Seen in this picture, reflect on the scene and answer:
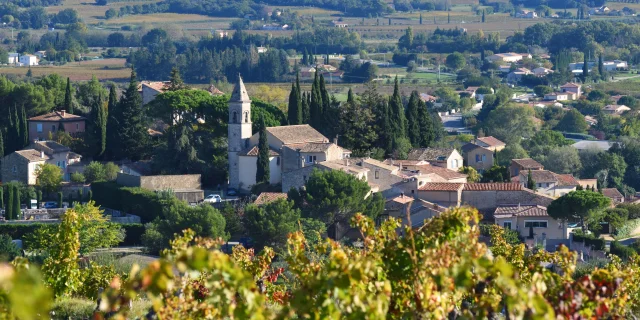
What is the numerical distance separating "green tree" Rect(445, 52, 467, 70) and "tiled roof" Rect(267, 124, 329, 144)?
253 feet

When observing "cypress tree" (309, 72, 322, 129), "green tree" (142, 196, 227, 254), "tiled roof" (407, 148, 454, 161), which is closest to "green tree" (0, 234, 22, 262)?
"green tree" (142, 196, 227, 254)

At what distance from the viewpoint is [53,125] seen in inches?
2124

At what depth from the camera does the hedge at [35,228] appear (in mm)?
41781

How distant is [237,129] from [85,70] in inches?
2713

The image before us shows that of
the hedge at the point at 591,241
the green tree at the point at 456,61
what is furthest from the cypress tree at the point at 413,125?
the green tree at the point at 456,61

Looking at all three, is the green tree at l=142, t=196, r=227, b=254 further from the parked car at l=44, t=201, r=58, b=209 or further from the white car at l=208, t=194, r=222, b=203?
the parked car at l=44, t=201, r=58, b=209

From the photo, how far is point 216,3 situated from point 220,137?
472 feet

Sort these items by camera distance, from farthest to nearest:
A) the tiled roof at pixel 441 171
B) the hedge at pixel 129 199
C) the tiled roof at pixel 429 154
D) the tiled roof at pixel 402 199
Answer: the tiled roof at pixel 429 154
the tiled roof at pixel 441 171
the hedge at pixel 129 199
the tiled roof at pixel 402 199

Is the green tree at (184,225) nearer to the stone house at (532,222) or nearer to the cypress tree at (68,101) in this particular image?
the stone house at (532,222)

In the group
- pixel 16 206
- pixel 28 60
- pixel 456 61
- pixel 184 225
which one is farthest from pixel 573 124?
pixel 28 60

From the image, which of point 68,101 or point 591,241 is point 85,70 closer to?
point 68,101

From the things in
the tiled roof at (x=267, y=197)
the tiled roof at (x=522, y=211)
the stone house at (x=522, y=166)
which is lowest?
the stone house at (x=522, y=166)

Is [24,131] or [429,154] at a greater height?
[24,131]

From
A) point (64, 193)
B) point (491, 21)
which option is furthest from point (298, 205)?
point (491, 21)
